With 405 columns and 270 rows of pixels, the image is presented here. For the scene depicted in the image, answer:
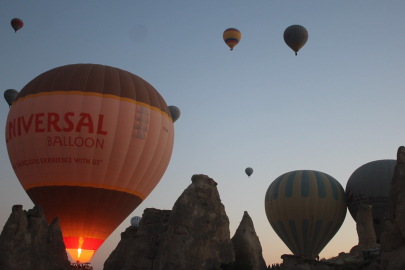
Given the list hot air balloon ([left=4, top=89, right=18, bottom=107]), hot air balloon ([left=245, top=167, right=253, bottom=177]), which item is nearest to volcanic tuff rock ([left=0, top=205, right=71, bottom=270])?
hot air balloon ([left=4, top=89, right=18, bottom=107])

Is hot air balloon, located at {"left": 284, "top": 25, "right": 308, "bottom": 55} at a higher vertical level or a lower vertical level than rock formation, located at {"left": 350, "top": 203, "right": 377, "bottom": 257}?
higher

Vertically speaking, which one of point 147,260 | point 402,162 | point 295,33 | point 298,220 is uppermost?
point 295,33

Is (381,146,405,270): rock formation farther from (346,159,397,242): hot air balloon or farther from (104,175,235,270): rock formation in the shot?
(346,159,397,242): hot air balloon

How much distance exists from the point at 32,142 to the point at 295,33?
22312mm

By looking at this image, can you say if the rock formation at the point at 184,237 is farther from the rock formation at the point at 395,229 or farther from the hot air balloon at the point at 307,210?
the hot air balloon at the point at 307,210

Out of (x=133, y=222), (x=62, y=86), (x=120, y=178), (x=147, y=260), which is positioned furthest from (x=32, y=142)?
(x=133, y=222)

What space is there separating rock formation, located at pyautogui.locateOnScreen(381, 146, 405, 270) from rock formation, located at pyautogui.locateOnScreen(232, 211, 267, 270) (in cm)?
968

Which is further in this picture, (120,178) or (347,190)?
(347,190)

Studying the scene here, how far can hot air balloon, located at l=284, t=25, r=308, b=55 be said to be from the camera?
38625 millimetres

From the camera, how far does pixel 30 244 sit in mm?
20906

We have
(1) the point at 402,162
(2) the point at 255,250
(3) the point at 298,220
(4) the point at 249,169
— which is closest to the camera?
(1) the point at 402,162

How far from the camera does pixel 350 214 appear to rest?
37.2 m

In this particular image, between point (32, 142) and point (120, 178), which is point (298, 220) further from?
point (32, 142)

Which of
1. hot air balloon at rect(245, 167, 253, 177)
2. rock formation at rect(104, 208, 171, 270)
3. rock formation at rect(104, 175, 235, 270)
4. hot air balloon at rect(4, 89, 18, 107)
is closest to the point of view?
rock formation at rect(104, 175, 235, 270)
